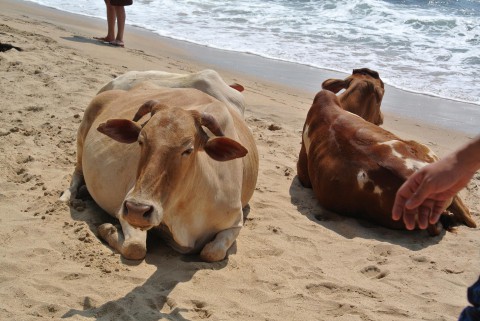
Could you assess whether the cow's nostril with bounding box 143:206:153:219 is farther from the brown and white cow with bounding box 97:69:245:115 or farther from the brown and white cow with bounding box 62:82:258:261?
the brown and white cow with bounding box 97:69:245:115

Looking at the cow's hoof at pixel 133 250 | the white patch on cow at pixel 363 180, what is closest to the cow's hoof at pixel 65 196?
the cow's hoof at pixel 133 250

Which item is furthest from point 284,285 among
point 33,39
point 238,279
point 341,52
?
point 341,52

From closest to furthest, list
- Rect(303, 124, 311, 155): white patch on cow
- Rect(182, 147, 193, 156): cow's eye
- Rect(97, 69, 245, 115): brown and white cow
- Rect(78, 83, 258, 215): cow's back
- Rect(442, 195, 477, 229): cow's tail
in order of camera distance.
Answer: Rect(182, 147, 193, 156): cow's eye
Rect(78, 83, 258, 215): cow's back
Rect(442, 195, 477, 229): cow's tail
Rect(97, 69, 245, 115): brown and white cow
Rect(303, 124, 311, 155): white patch on cow

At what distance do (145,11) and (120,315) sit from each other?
16.0 metres

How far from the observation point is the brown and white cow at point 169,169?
437cm

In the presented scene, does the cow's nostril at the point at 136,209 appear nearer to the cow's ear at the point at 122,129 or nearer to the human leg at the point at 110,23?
the cow's ear at the point at 122,129

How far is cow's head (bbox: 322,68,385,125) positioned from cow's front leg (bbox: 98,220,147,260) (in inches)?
137

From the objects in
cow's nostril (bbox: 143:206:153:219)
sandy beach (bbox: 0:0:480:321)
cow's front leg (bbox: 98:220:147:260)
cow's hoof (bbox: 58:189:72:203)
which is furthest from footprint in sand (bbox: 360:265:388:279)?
cow's hoof (bbox: 58:189:72:203)

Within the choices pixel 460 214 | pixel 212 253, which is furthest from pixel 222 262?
pixel 460 214

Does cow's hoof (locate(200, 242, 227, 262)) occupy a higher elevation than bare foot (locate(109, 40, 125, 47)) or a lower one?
lower

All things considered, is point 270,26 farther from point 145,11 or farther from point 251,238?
point 251,238

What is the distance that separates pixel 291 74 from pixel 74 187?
23.3ft

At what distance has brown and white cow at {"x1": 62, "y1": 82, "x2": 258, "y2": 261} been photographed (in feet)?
14.3

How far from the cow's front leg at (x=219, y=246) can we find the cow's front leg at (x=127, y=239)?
0.45m
